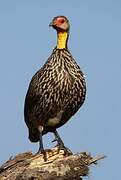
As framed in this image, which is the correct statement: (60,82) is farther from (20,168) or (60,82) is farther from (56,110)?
(20,168)

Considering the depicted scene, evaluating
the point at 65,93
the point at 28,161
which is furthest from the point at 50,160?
the point at 65,93

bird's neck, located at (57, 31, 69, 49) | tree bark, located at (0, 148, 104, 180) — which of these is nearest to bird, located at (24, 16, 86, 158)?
bird's neck, located at (57, 31, 69, 49)

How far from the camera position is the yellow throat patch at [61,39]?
1465 cm

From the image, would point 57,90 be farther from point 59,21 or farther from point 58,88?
point 59,21

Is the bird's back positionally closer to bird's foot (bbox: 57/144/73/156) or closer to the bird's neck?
the bird's neck

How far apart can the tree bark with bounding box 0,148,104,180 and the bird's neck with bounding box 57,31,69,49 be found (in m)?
2.62

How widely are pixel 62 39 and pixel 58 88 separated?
101 cm

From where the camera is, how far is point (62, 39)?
14.7m

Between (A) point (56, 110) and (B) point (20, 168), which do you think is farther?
(A) point (56, 110)

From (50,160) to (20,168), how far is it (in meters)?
0.67

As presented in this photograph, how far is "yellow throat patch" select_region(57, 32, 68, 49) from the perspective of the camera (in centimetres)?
1465

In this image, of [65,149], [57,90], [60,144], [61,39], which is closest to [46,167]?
[65,149]

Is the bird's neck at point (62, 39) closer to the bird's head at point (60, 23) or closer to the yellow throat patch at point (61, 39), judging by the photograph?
the yellow throat patch at point (61, 39)

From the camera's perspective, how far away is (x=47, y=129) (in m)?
15.4
